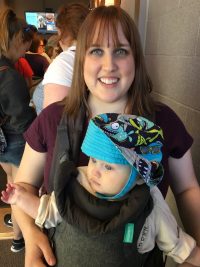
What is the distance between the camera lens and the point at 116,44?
111cm

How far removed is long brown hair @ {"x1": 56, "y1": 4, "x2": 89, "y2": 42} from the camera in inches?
73.8

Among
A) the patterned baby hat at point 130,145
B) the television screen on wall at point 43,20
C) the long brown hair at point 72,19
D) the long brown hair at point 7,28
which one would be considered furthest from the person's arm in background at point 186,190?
the television screen on wall at point 43,20

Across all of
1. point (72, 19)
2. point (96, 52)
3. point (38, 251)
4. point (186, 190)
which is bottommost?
point (38, 251)

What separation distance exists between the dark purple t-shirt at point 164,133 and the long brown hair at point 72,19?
0.90 m

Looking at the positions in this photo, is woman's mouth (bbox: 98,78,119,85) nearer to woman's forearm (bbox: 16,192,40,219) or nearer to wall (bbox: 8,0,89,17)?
woman's forearm (bbox: 16,192,40,219)

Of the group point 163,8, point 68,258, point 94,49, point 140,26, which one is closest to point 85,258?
point 68,258

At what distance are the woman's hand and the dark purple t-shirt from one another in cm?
22

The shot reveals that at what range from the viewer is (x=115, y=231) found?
82 cm

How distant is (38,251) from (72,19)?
1.46 metres

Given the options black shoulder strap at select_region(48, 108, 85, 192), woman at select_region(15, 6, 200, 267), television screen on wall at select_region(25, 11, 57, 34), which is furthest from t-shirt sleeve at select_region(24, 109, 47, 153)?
television screen on wall at select_region(25, 11, 57, 34)

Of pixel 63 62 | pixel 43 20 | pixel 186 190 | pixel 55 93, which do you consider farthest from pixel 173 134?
pixel 43 20

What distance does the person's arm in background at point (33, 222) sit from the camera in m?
0.96

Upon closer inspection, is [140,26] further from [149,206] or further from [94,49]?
[149,206]

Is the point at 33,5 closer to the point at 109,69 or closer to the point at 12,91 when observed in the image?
the point at 12,91
